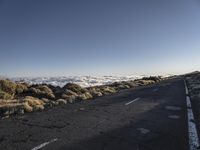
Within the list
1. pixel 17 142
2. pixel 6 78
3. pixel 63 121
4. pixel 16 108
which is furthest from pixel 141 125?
pixel 6 78

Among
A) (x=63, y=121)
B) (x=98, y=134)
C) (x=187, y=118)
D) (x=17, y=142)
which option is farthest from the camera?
(x=187, y=118)

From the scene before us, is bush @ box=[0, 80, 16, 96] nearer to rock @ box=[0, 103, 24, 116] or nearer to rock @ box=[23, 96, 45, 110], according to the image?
rock @ box=[23, 96, 45, 110]

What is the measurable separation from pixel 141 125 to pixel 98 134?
7.67 feet

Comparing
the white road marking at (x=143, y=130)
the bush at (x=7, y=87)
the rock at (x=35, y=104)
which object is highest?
the bush at (x=7, y=87)

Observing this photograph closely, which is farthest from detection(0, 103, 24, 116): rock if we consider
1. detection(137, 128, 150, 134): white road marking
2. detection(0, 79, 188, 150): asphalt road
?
detection(137, 128, 150, 134): white road marking

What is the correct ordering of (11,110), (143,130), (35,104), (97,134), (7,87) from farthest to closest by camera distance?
(7,87)
(35,104)
(11,110)
(143,130)
(97,134)

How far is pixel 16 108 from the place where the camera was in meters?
13.0

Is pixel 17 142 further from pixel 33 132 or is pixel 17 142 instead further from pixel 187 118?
pixel 187 118

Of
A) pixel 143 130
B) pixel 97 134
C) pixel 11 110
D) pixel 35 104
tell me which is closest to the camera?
pixel 97 134

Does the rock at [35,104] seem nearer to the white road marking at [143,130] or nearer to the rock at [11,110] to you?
the rock at [11,110]

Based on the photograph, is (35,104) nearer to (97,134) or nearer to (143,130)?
(97,134)

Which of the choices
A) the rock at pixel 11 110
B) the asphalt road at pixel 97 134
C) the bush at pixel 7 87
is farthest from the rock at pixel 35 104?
the bush at pixel 7 87

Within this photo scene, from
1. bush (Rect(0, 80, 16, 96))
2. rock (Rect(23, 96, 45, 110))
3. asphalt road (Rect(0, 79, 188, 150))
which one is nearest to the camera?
asphalt road (Rect(0, 79, 188, 150))

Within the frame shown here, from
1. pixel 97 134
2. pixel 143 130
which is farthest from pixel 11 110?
pixel 143 130
